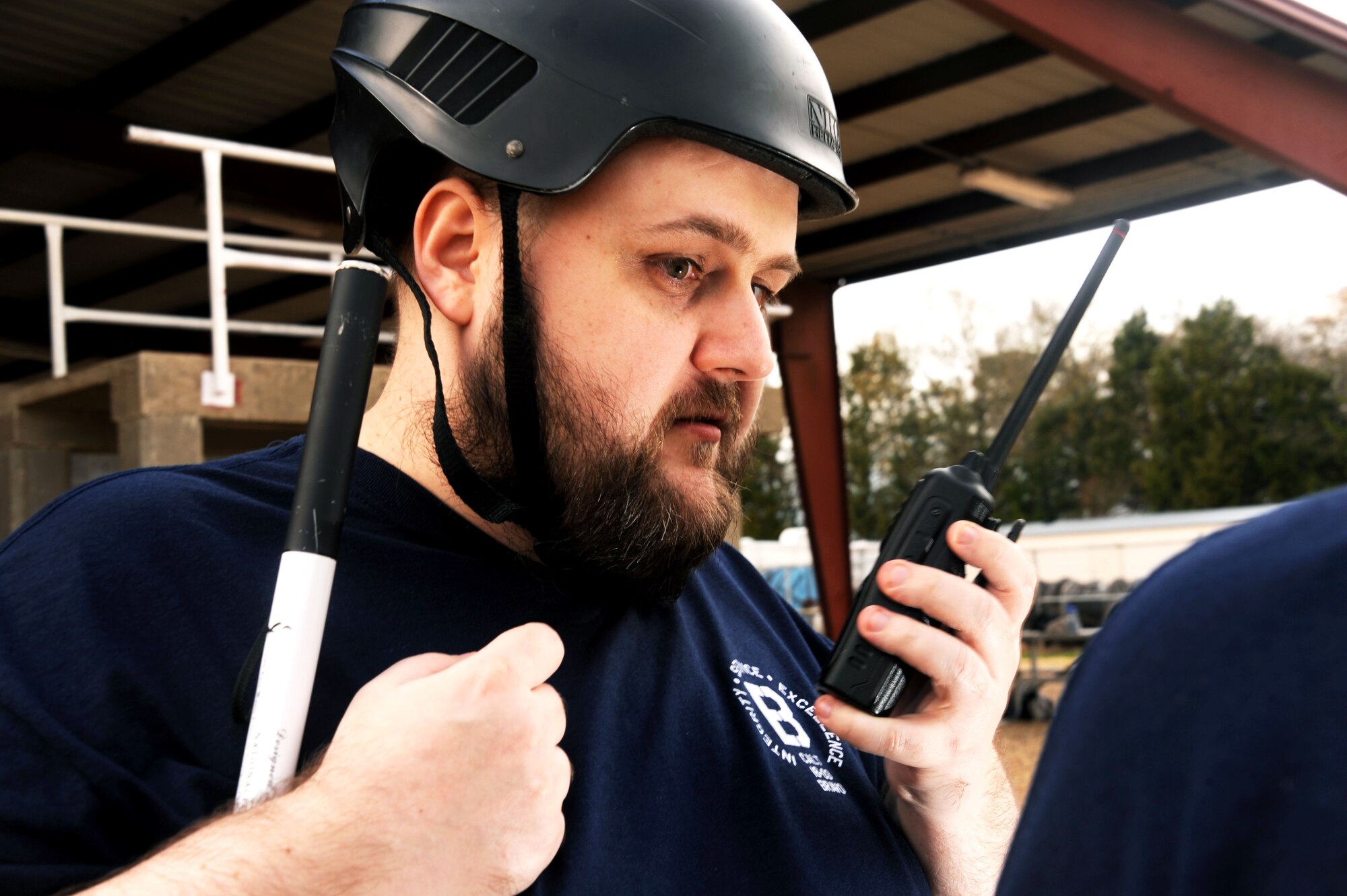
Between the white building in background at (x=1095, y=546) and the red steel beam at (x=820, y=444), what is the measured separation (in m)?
9.68

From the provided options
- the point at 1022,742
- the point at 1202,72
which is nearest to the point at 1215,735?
the point at 1202,72

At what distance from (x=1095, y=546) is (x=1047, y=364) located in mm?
23935

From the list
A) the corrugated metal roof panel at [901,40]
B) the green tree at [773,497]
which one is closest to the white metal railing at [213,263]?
the corrugated metal roof panel at [901,40]

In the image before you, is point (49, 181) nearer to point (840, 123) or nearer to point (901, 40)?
point (840, 123)

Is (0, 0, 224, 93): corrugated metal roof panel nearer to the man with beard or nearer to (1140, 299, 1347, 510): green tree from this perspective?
the man with beard

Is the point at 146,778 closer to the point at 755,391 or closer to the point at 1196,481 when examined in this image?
the point at 755,391

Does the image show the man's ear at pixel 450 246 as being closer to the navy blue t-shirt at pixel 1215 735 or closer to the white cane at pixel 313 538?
the white cane at pixel 313 538

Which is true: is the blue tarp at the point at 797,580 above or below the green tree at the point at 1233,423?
below

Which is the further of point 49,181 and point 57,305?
point 49,181

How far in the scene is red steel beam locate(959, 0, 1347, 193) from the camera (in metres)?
5.47

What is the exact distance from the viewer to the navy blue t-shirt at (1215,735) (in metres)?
0.40

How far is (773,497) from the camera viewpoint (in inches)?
1201

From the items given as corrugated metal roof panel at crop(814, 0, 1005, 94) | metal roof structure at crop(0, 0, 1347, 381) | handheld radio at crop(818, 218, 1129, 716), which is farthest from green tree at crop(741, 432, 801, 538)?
handheld radio at crop(818, 218, 1129, 716)

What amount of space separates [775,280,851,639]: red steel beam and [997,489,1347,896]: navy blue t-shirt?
10.4 meters
